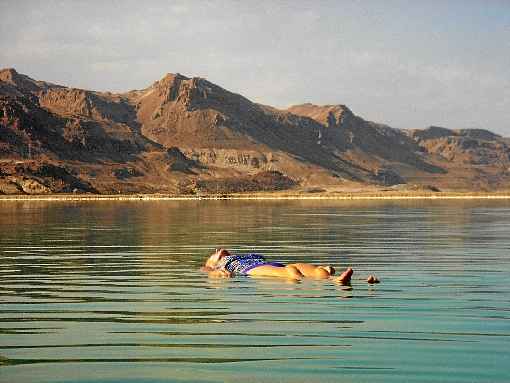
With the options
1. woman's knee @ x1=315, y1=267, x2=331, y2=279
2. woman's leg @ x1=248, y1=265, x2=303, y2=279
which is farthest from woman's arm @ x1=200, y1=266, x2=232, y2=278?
woman's knee @ x1=315, y1=267, x2=331, y2=279

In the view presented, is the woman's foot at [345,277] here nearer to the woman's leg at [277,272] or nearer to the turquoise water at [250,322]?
the turquoise water at [250,322]

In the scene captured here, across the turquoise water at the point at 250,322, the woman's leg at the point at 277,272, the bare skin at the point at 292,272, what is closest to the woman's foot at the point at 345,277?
the bare skin at the point at 292,272

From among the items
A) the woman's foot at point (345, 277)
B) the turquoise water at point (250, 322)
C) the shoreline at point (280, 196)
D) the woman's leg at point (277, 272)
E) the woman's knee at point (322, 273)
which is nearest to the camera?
the turquoise water at point (250, 322)

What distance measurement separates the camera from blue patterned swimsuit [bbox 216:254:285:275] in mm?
22156

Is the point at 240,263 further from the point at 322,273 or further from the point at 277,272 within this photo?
the point at 322,273

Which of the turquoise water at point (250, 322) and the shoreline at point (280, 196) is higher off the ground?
the shoreline at point (280, 196)

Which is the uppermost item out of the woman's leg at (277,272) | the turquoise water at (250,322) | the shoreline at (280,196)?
the shoreline at (280,196)

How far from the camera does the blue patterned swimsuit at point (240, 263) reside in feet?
72.7

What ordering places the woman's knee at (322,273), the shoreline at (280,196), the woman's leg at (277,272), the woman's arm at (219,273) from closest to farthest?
1. the woman's knee at (322,273)
2. the woman's leg at (277,272)
3. the woman's arm at (219,273)
4. the shoreline at (280,196)

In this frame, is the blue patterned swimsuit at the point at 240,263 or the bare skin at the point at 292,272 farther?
the blue patterned swimsuit at the point at 240,263

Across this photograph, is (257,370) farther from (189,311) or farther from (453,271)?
(453,271)

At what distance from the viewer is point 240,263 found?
73.9ft

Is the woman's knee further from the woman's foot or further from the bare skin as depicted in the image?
the woman's foot

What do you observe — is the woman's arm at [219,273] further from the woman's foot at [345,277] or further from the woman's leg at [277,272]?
the woman's foot at [345,277]
